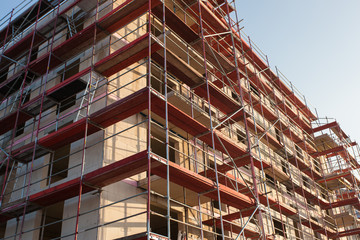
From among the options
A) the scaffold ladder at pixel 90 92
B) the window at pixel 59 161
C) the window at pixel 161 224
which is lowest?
the window at pixel 161 224

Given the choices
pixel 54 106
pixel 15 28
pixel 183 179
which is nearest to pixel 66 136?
pixel 54 106

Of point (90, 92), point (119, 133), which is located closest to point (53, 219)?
point (90, 92)

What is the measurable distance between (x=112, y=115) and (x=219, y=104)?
5.35 meters

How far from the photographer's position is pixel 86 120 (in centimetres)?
1092

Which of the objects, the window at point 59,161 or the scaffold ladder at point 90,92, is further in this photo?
the window at point 59,161

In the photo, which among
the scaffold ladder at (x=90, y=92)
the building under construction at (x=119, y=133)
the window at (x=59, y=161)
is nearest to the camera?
the building under construction at (x=119, y=133)

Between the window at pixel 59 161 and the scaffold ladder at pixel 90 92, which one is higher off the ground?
the scaffold ladder at pixel 90 92

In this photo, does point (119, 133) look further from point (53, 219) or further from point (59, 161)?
point (53, 219)

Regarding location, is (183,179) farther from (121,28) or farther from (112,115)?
(121,28)

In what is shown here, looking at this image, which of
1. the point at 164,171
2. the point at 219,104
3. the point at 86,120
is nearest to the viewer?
the point at 164,171

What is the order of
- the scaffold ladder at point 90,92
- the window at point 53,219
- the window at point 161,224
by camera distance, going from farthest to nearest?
the window at point 161,224
the window at point 53,219
the scaffold ladder at point 90,92

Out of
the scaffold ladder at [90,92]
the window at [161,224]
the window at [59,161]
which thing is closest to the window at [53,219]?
the window at [59,161]

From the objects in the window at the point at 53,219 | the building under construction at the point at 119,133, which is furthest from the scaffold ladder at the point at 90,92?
the window at the point at 53,219

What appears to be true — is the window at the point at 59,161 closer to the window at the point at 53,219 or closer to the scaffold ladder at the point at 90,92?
the window at the point at 53,219
